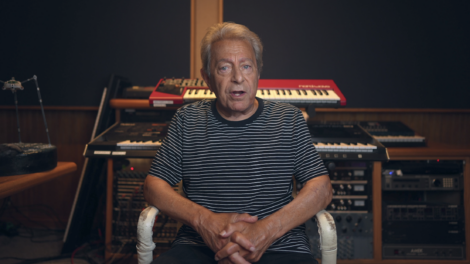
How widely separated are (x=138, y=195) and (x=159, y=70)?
1.16 m

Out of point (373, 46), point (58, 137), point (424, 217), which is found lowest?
point (424, 217)

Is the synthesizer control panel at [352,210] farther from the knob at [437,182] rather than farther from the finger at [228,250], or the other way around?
the finger at [228,250]

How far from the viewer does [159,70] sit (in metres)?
2.81

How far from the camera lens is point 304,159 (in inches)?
55.6

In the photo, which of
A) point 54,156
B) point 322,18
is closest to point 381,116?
point 322,18

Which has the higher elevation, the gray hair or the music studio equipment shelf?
the gray hair

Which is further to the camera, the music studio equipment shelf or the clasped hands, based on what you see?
the music studio equipment shelf

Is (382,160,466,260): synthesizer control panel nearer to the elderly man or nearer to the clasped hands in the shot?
the elderly man

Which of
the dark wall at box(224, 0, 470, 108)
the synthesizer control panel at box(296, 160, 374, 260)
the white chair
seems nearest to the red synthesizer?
the synthesizer control panel at box(296, 160, 374, 260)

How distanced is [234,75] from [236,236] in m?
0.68

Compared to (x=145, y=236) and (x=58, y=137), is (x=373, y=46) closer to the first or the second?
(x=145, y=236)

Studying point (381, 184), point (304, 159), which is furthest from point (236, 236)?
point (381, 184)

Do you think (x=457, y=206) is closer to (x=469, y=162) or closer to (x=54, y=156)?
(x=469, y=162)

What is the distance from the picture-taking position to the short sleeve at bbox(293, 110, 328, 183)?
1392mm
